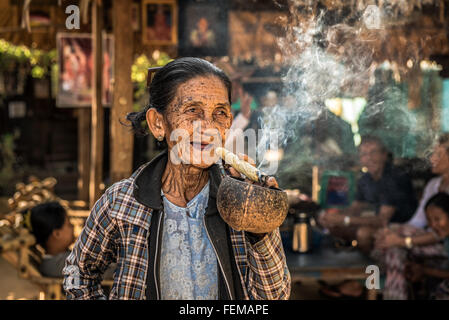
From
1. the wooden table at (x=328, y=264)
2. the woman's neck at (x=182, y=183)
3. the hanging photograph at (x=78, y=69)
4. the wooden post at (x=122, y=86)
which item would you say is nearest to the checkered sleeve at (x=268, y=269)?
the woman's neck at (x=182, y=183)

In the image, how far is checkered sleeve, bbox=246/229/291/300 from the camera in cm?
161

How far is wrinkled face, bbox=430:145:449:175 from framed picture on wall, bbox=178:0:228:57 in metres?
2.01

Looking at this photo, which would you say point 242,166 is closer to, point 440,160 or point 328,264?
point 328,264

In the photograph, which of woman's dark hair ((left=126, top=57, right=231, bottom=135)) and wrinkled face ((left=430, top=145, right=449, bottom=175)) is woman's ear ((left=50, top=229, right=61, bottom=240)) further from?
wrinkled face ((left=430, top=145, right=449, bottom=175))

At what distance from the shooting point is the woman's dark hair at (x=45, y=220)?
4.20 meters

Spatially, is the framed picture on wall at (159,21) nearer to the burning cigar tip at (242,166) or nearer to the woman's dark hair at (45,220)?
the woman's dark hair at (45,220)

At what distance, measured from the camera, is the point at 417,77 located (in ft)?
12.3

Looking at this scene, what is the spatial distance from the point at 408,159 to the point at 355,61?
1168 mm

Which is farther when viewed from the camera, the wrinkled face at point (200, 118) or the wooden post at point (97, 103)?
the wooden post at point (97, 103)

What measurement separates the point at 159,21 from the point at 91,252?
4047mm

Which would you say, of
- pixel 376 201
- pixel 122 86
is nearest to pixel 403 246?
pixel 376 201

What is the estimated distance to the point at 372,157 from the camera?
170 inches

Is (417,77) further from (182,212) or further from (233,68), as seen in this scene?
(182,212)
